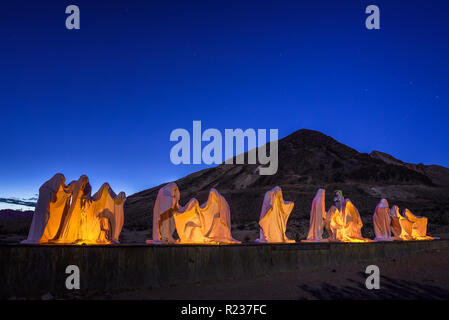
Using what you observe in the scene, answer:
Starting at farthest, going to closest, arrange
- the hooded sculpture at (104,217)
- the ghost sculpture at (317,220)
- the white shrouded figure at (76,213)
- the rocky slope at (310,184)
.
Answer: the rocky slope at (310,184) < the ghost sculpture at (317,220) < the hooded sculpture at (104,217) < the white shrouded figure at (76,213)

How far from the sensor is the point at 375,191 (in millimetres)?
67188

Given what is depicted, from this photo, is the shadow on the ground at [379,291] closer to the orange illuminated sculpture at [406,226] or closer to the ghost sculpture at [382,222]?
the ghost sculpture at [382,222]

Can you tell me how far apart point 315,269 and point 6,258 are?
983cm

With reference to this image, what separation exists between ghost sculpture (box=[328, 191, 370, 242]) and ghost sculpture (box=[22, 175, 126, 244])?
1025cm

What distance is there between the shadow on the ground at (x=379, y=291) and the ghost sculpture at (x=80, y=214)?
683 cm

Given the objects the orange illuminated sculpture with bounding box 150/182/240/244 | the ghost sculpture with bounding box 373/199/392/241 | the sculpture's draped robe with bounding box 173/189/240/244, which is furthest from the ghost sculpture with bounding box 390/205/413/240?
the orange illuminated sculpture with bounding box 150/182/240/244

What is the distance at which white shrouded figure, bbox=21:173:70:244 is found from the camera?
1166 centimetres

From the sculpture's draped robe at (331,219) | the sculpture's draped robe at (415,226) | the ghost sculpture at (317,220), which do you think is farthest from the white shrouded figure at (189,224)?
the sculpture's draped robe at (415,226)

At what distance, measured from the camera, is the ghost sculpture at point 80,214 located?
1211 centimetres

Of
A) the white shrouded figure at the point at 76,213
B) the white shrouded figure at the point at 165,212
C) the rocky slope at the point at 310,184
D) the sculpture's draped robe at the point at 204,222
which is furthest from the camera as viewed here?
the rocky slope at the point at 310,184

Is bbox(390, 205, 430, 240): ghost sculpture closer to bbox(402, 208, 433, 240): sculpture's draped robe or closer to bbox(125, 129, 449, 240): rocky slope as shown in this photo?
bbox(402, 208, 433, 240): sculpture's draped robe

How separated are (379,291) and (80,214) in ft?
31.8
